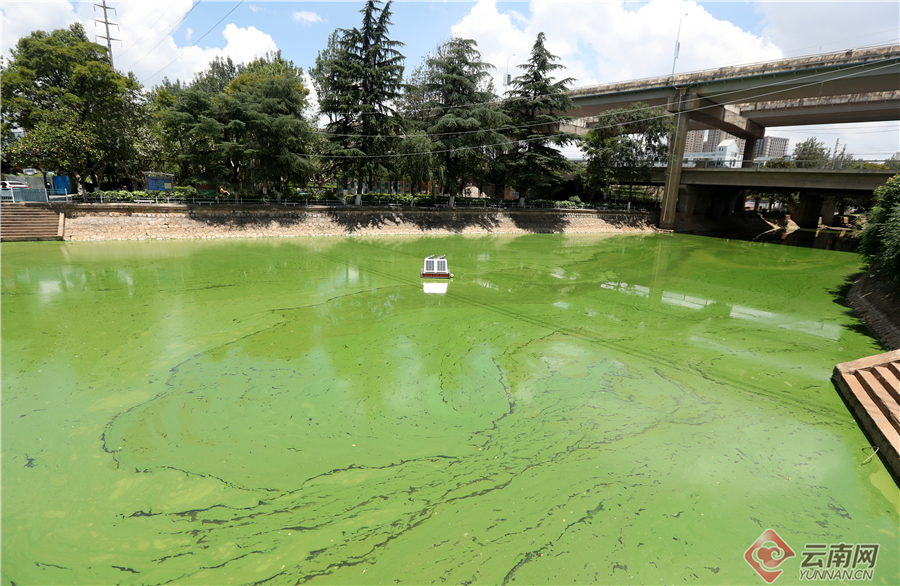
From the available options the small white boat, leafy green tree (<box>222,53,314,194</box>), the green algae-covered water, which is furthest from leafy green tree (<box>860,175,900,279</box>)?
leafy green tree (<box>222,53,314,194</box>)

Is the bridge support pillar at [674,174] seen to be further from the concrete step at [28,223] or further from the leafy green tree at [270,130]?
the concrete step at [28,223]

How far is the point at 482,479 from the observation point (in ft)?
14.4

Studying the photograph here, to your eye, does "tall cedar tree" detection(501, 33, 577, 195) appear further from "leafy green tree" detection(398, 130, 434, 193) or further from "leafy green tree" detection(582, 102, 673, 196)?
"leafy green tree" detection(398, 130, 434, 193)

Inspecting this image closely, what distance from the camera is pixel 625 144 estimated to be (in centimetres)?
3139

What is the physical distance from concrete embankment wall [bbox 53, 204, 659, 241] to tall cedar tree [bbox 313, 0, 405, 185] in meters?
3.39

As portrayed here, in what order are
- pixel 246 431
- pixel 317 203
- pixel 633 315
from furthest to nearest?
1. pixel 317 203
2. pixel 633 315
3. pixel 246 431

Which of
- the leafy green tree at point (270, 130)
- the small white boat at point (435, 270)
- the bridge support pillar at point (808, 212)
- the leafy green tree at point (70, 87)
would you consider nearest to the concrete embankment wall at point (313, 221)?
the leafy green tree at point (270, 130)

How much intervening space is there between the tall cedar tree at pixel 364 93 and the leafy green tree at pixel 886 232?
71.4 ft

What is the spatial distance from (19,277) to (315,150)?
16.1 meters

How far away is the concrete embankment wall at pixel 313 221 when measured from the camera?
1925cm

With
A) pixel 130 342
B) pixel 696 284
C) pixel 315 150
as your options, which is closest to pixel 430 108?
pixel 315 150

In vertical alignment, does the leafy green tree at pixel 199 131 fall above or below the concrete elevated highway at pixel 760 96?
below

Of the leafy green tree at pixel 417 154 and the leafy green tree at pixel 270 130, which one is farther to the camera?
the leafy green tree at pixel 417 154

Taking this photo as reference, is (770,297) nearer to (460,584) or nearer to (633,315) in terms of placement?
(633,315)
